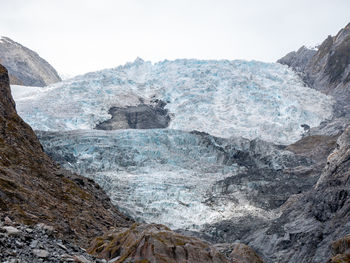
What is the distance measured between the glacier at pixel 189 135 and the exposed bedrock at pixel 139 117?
49.8 inches

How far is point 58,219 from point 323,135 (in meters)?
50.0

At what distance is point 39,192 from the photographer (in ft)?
44.8

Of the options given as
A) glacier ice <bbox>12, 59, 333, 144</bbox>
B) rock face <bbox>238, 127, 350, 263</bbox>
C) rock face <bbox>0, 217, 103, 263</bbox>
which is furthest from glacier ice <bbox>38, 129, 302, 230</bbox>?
rock face <bbox>0, 217, 103, 263</bbox>

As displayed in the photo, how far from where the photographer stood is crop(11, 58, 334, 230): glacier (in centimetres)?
3725

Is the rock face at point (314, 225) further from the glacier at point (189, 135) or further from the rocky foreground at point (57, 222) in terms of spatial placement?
the rocky foreground at point (57, 222)

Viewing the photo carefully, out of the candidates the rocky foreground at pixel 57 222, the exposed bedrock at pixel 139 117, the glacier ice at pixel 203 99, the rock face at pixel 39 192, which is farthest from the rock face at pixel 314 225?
the exposed bedrock at pixel 139 117

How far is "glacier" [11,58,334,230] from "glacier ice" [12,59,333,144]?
0.17 m

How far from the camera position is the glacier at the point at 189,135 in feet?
122

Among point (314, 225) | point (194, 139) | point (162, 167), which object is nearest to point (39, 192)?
point (314, 225)

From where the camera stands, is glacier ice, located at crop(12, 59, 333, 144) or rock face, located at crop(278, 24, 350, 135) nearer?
glacier ice, located at crop(12, 59, 333, 144)

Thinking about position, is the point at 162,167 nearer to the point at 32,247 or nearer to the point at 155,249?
the point at 155,249

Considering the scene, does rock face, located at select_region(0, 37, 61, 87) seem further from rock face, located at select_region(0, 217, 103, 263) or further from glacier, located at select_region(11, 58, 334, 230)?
rock face, located at select_region(0, 217, 103, 263)

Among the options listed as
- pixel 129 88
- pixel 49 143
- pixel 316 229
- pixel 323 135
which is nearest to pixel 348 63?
pixel 323 135

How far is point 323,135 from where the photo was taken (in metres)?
57.3
